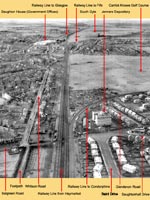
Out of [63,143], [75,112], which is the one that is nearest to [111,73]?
[75,112]

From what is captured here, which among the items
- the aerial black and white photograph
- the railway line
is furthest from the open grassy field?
the railway line

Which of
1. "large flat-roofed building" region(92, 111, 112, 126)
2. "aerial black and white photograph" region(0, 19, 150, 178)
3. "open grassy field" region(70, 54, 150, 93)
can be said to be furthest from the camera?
"open grassy field" region(70, 54, 150, 93)

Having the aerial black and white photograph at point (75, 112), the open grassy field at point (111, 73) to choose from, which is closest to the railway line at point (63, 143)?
the aerial black and white photograph at point (75, 112)

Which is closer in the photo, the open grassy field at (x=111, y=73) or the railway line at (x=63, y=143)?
the railway line at (x=63, y=143)

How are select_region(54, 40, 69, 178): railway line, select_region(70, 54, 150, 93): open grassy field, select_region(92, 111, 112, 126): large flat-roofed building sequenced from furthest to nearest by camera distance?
1. select_region(70, 54, 150, 93): open grassy field
2. select_region(92, 111, 112, 126): large flat-roofed building
3. select_region(54, 40, 69, 178): railway line

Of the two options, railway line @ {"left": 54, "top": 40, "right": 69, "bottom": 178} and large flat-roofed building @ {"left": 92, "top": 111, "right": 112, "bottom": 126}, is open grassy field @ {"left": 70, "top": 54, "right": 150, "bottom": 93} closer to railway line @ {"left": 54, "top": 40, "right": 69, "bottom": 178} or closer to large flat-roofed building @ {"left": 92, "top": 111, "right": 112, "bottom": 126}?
railway line @ {"left": 54, "top": 40, "right": 69, "bottom": 178}

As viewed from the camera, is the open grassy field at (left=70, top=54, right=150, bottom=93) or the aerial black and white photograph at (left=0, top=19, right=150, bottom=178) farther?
the open grassy field at (left=70, top=54, right=150, bottom=93)

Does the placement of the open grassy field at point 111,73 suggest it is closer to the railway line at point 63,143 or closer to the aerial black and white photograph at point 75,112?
the aerial black and white photograph at point 75,112
